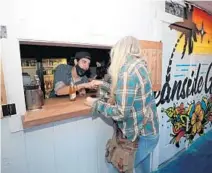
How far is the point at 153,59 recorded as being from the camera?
2.03 meters

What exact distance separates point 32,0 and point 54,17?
0.54ft

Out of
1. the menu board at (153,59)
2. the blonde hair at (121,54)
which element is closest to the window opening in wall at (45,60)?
the menu board at (153,59)

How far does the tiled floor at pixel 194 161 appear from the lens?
2461 mm

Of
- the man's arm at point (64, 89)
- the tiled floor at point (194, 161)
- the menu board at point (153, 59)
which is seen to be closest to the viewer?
the man's arm at point (64, 89)

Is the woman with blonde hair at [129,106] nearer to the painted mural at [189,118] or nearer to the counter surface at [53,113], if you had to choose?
the counter surface at [53,113]

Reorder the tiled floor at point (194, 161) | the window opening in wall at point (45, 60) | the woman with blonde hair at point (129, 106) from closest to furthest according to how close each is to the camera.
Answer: the woman with blonde hair at point (129, 106)
the window opening in wall at point (45, 60)
the tiled floor at point (194, 161)

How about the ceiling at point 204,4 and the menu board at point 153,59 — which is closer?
the menu board at point 153,59

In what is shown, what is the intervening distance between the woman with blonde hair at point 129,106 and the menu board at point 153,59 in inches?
22.0

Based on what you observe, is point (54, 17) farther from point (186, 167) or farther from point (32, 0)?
point (186, 167)

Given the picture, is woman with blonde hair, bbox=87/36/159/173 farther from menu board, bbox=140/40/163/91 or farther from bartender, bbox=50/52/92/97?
menu board, bbox=140/40/163/91

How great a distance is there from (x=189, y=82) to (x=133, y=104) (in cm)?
197

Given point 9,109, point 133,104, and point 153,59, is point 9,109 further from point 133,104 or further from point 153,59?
point 153,59

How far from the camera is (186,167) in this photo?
8.28 feet

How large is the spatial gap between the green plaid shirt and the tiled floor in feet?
4.48
